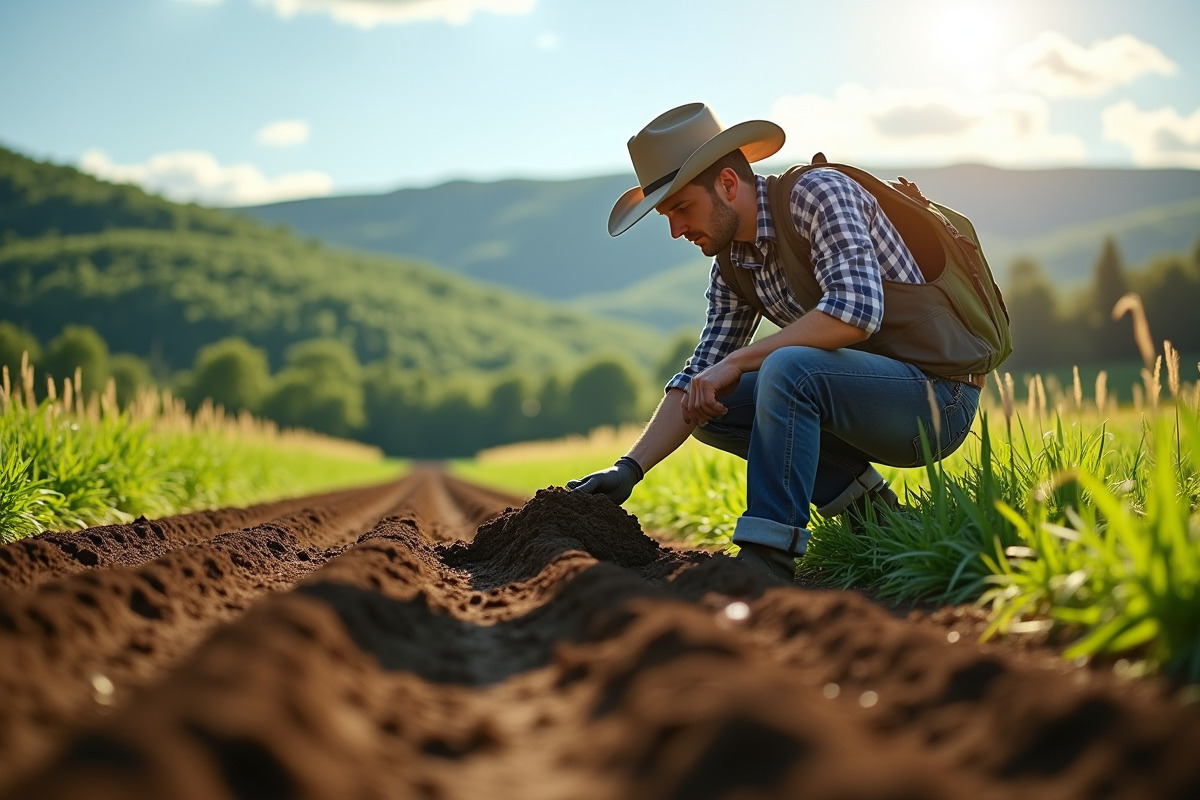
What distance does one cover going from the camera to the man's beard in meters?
4.25

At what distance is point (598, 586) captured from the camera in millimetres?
3043

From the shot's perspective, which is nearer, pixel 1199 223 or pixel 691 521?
pixel 691 521

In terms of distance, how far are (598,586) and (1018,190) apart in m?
150

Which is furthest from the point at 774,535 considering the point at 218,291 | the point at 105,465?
the point at 218,291

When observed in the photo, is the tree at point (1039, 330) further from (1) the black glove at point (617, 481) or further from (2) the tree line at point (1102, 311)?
(1) the black glove at point (617, 481)

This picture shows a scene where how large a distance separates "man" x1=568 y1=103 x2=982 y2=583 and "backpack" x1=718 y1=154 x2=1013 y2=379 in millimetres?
48

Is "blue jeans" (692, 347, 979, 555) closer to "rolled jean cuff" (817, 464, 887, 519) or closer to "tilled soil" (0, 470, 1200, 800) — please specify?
"rolled jean cuff" (817, 464, 887, 519)

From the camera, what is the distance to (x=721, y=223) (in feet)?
14.0

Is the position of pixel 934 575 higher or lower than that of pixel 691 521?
higher

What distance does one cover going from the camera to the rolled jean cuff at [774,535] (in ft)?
12.8

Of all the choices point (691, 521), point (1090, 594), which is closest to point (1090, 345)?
point (691, 521)

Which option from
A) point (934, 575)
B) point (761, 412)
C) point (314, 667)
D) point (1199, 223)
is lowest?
point (934, 575)

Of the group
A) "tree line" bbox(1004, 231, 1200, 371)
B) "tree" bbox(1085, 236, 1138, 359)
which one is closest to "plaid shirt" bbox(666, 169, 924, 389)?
"tree line" bbox(1004, 231, 1200, 371)

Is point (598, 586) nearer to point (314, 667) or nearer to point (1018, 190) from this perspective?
point (314, 667)
